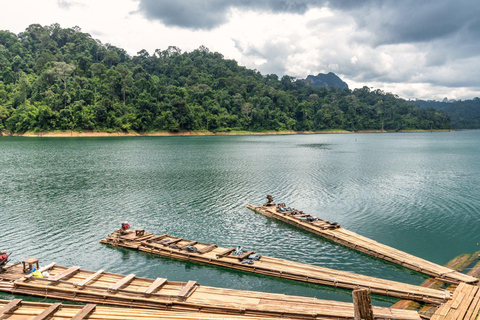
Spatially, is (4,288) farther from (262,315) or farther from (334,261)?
(334,261)

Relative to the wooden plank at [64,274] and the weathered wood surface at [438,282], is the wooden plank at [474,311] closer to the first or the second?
the weathered wood surface at [438,282]

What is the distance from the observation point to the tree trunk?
756 cm

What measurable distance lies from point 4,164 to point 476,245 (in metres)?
69.6

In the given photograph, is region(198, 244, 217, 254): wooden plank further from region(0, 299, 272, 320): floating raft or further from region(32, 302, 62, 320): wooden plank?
region(32, 302, 62, 320): wooden plank

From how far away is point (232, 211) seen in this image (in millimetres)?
32156

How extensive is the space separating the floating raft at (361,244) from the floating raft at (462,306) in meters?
1.74

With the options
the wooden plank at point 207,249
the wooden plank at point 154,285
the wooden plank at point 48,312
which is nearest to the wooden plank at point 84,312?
the wooden plank at point 48,312

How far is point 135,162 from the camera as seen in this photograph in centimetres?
6288

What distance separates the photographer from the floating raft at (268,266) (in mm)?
15953

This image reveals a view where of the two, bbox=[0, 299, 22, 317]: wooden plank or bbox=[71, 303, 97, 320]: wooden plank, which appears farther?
bbox=[0, 299, 22, 317]: wooden plank

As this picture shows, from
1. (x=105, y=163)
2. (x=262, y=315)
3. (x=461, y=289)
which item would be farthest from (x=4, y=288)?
(x=105, y=163)

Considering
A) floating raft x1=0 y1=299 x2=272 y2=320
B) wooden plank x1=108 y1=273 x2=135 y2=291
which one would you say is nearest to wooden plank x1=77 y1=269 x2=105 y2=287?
wooden plank x1=108 y1=273 x2=135 y2=291

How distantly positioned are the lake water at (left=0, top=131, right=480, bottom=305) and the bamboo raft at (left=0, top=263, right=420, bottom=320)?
2.31 m

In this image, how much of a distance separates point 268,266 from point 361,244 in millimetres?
7843
